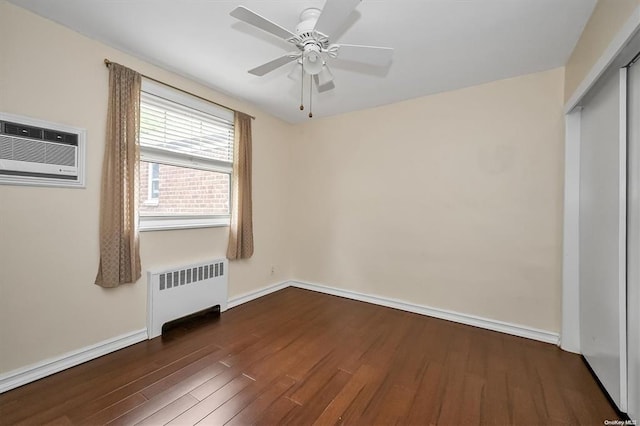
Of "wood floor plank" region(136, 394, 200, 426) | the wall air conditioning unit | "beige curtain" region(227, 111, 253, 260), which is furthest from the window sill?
"wood floor plank" region(136, 394, 200, 426)

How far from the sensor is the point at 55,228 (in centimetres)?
185

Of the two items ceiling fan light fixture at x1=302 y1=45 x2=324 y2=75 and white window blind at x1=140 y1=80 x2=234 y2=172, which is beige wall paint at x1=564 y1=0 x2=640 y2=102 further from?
white window blind at x1=140 y1=80 x2=234 y2=172

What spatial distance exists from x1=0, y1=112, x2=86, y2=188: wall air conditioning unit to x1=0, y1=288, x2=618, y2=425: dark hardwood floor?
1.40m

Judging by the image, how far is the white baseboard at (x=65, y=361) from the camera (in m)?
1.67

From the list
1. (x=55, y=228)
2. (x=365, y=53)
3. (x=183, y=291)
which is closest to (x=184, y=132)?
(x=55, y=228)

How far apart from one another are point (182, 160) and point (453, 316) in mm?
3374

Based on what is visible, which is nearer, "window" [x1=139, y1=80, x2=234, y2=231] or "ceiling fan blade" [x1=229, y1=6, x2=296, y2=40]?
"ceiling fan blade" [x1=229, y1=6, x2=296, y2=40]

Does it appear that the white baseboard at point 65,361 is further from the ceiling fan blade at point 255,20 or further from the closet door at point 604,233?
the closet door at point 604,233

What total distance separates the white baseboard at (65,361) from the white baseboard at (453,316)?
2.26 m

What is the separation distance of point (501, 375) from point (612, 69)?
2.16 metres

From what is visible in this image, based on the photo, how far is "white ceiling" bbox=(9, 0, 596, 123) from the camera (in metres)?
1.66

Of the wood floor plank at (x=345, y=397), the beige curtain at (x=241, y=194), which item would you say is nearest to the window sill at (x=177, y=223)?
the beige curtain at (x=241, y=194)

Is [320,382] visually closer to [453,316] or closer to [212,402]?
[212,402]

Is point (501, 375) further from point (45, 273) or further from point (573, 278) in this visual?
point (45, 273)
